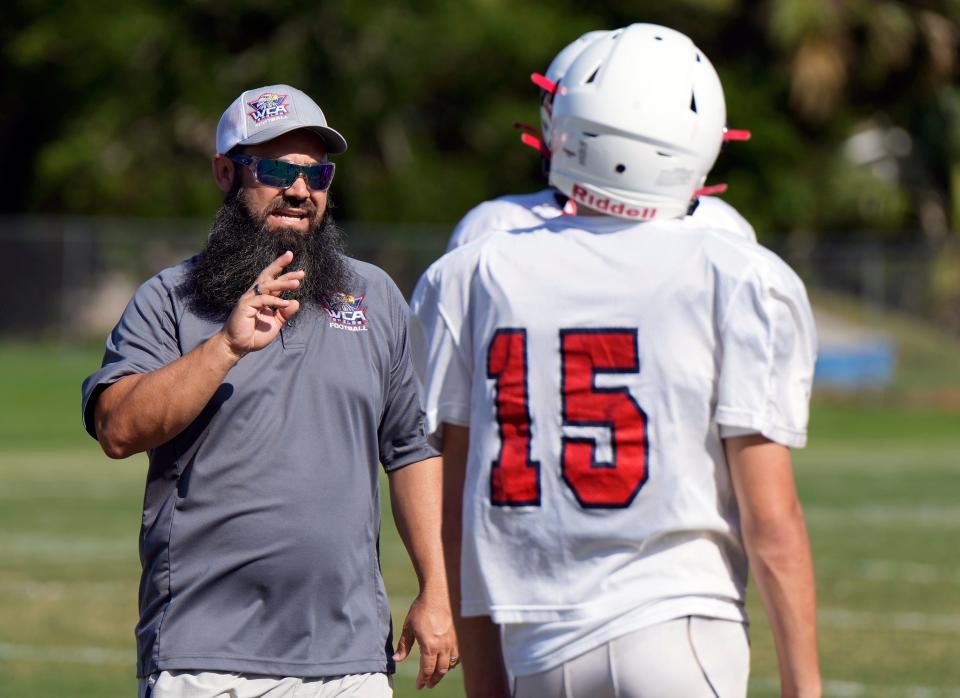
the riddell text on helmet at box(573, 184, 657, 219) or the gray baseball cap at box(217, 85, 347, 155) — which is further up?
the gray baseball cap at box(217, 85, 347, 155)

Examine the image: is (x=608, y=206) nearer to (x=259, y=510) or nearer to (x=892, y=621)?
(x=259, y=510)

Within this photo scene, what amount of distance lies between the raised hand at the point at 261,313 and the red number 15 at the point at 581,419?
23.1 inches

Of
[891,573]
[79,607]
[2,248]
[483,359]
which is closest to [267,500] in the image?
[483,359]

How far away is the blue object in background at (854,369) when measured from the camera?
28.1 meters

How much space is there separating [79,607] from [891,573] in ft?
17.2

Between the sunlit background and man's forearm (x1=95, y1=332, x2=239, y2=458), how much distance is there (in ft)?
62.7

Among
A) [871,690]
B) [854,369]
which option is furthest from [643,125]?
[854,369]

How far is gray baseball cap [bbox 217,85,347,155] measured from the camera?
432 cm

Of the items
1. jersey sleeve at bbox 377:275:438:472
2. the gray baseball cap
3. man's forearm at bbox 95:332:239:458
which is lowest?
jersey sleeve at bbox 377:275:438:472

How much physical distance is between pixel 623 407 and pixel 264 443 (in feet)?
3.64

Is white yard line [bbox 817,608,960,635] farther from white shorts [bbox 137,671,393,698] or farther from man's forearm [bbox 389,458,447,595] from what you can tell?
white shorts [bbox 137,671,393,698]

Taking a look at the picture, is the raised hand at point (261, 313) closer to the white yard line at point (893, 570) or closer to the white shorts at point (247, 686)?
the white shorts at point (247, 686)

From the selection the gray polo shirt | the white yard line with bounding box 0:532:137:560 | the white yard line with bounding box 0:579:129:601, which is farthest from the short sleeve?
the white yard line with bounding box 0:532:137:560

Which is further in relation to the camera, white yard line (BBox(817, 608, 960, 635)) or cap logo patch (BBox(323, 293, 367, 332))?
white yard line (BBox(817, 608, 960, 635))
